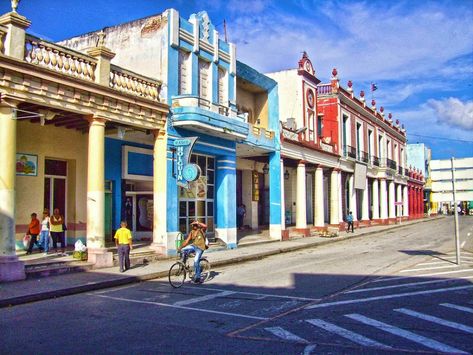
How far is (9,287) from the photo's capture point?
11398 millimetres

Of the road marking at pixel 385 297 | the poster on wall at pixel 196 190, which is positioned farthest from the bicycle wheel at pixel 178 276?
the poster on wall at pixel 196 190

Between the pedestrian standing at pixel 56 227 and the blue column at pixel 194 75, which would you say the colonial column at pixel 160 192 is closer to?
the blue column at pixel 194 75

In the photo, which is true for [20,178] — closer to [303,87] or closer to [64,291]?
[64,291]

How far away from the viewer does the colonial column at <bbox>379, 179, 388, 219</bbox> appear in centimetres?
4560

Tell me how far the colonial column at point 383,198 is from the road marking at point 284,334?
40131 millimetres

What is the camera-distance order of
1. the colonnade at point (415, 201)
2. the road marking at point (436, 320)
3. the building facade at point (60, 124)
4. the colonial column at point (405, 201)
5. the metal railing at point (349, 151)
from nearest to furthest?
the road marking at point (436, 320) < the building facade at point (60, 124) < the metal railing at point (349, 151) < the colonial column at point (405, 201) < the colonnade at point (415, 201)

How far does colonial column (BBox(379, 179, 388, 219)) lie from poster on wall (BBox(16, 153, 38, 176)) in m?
35.6

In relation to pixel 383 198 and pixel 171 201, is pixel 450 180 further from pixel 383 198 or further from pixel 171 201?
pixel 383 198

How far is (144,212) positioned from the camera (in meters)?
20.8

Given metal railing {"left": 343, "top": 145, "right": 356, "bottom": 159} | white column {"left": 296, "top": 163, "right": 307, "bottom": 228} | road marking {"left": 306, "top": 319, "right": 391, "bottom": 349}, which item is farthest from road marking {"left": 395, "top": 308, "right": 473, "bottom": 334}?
metal railing {"left": 343, "top": 145, "right": 356, "bottom": 159}

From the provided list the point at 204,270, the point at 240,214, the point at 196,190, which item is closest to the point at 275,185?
the point at 240,214

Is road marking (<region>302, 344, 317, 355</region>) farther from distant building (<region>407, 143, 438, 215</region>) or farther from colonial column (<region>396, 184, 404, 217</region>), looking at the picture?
distant building (<region>407, 143, 438, 215</region>)

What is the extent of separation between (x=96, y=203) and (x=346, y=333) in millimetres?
9828

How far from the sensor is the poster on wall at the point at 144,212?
67.5 feet
